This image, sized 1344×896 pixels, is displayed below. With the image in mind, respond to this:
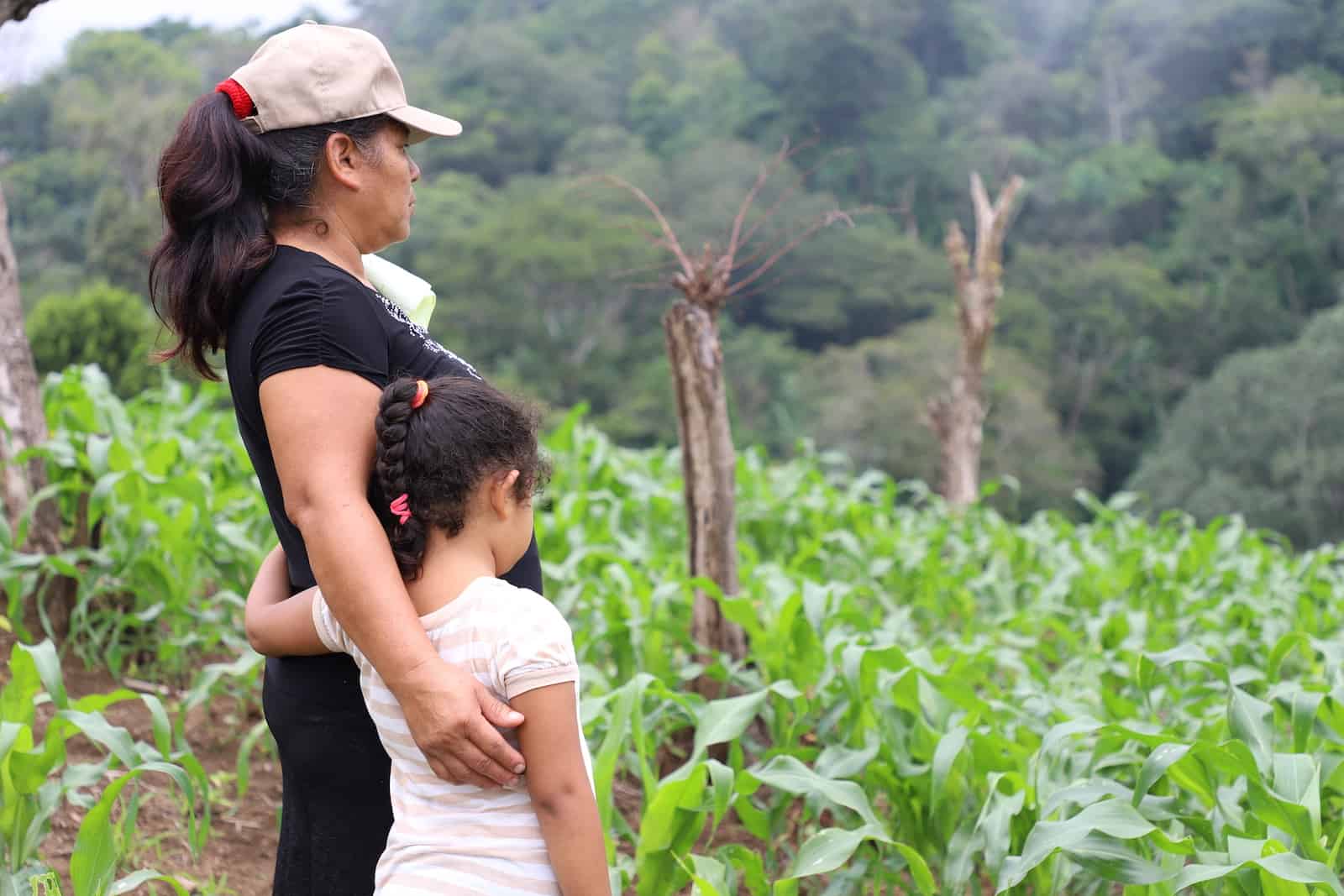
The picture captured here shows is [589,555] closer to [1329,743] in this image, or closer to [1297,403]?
[1329,743]

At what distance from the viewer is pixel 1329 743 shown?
219 centimetres

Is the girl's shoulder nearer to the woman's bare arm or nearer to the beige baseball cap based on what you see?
the woman's bare arm

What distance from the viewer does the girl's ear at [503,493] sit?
4.33ft

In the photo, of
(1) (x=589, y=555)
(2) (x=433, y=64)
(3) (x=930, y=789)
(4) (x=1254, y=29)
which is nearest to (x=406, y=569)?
(3) (x=930, y=789)

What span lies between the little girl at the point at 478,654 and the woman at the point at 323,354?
1.3 inches

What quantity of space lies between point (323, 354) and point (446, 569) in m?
0.25

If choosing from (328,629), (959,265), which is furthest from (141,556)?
(959,265)

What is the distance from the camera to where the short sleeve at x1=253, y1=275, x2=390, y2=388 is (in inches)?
51.1

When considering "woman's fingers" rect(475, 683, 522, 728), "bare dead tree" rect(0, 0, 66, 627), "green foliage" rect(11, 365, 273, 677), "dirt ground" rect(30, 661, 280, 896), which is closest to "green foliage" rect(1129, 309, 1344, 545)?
"green foliage" rect(11, 365, 273, 677)

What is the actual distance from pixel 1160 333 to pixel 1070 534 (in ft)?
74.0

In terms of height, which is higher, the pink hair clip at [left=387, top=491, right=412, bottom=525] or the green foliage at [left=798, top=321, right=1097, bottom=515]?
the pink hair clip at [left=387, top=491, right=412, bottom=525]

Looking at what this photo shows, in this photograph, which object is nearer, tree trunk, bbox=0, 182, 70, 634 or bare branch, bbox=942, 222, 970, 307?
tree trunk, bbox=0, 182, 70, 634

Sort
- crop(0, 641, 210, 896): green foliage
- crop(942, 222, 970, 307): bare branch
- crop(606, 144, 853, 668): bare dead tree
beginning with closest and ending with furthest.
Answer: crop(0, 641, 210, 896): green foliage → crop(606, 144, 853, 668): bare dead tree → crop(942, 222, 970, 307): bare branch

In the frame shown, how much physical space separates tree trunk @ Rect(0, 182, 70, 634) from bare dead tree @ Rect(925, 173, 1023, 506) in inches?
197
